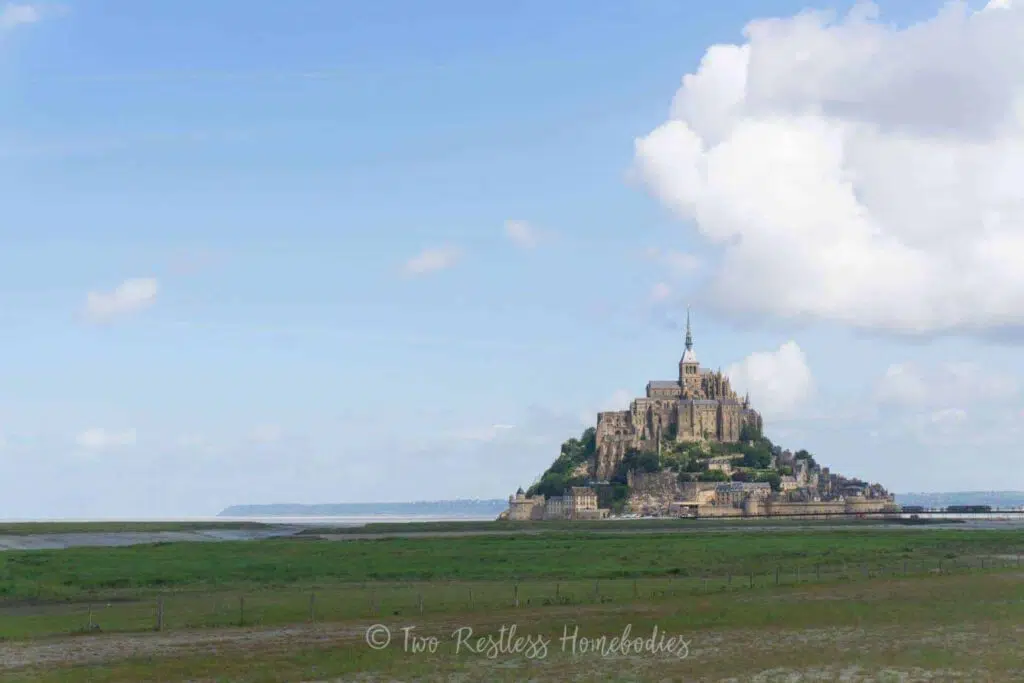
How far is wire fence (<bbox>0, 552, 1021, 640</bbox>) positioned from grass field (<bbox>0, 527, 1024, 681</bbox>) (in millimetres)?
151

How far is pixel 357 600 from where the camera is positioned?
5228 centimetres

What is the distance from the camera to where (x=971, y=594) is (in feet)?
168

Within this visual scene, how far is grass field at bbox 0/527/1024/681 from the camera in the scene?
33.5 m

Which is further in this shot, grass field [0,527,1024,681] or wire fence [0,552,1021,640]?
wire fence [0,552,1021,640]

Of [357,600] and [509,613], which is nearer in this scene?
[509,613]

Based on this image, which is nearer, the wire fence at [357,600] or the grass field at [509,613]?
the grass field at [509,613]

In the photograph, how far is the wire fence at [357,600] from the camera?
4481 cm

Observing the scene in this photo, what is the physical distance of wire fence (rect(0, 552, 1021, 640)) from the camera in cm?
4481

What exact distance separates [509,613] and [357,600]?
9.36 meters

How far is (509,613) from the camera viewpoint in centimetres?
4581

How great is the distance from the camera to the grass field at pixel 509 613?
33.5m

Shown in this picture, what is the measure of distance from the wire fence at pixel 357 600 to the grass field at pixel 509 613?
15 cm

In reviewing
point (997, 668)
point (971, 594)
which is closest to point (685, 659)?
point (997, 668)

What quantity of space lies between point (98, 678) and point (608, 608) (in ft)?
71.2
